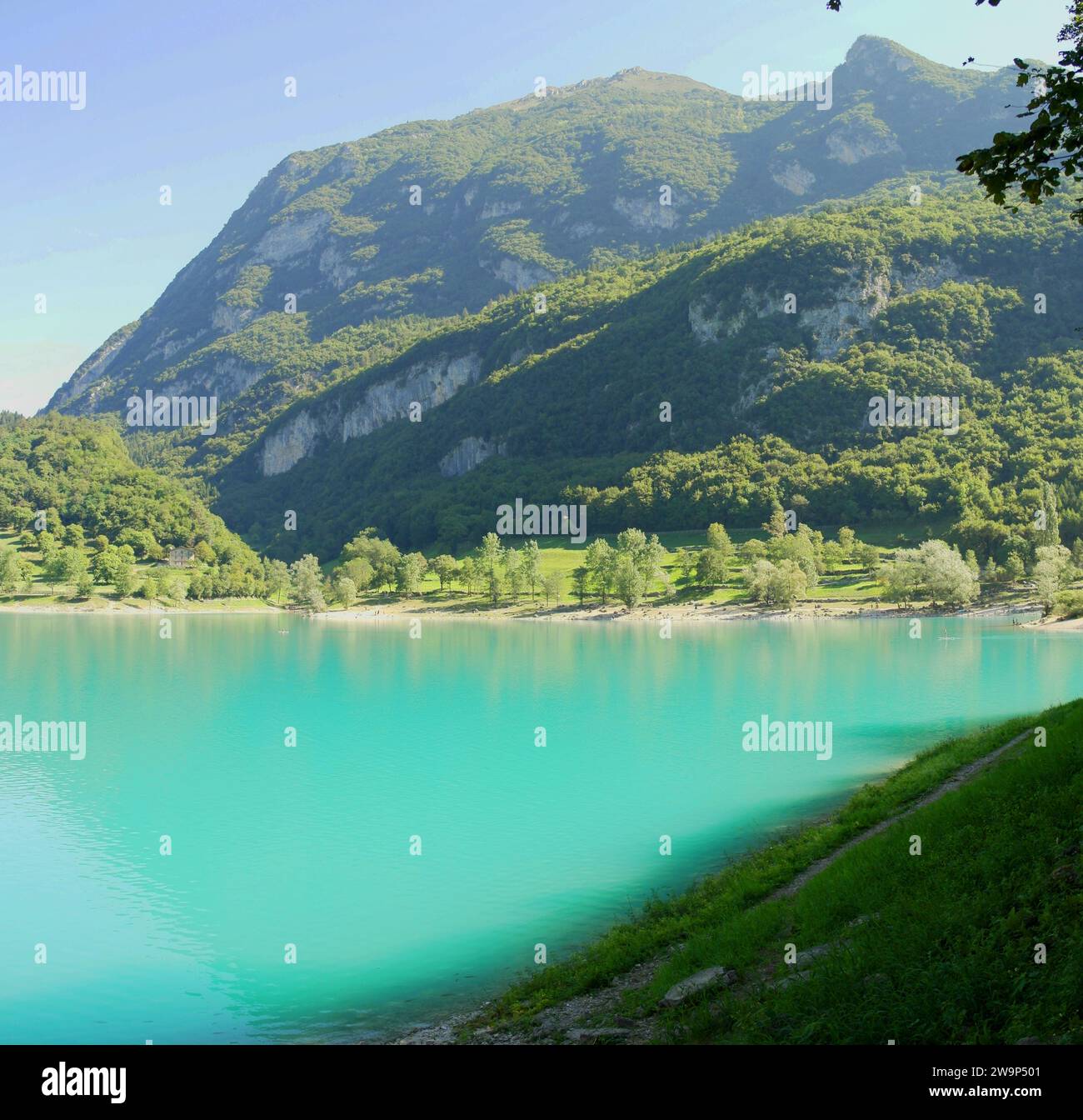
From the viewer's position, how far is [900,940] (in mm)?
9789

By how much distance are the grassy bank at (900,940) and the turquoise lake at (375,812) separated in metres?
2.54

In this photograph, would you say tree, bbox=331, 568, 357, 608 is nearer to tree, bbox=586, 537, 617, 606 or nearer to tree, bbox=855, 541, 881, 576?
tree, bbox=586, 537, 617, 606

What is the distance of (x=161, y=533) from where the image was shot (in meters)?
178

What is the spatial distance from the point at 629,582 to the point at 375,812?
95.0 meters

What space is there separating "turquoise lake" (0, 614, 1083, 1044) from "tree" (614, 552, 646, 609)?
174 feet

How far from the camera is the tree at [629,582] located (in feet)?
401

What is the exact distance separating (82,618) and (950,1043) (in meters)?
137

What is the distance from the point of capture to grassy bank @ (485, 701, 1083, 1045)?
826 centimetres

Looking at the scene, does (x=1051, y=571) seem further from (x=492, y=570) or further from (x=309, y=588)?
(x=309, y=588)

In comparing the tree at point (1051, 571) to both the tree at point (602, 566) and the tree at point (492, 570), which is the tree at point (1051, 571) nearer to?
the tree at point (602, 566)

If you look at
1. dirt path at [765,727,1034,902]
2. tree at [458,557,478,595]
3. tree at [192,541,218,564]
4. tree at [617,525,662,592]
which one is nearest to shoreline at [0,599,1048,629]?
tree at [458,557,478,595]

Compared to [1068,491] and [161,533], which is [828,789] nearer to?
[1068,491]

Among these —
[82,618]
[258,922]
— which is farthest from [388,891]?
[82,618]

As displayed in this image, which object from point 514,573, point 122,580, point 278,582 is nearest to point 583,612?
point 514,573
